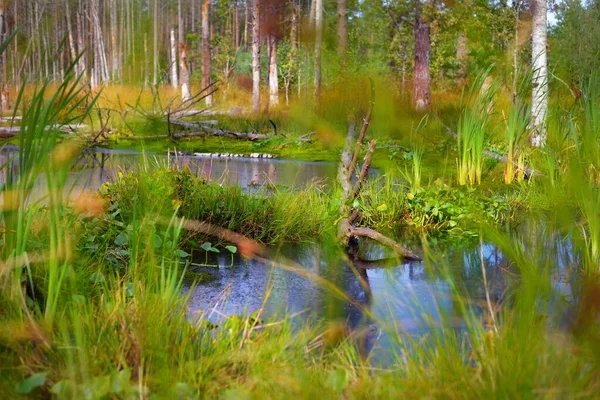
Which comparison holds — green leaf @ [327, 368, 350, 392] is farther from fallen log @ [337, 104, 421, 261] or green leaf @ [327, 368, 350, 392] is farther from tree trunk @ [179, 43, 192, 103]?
tree trunk @ [179, 43, 192, 103]

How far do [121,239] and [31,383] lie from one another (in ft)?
6.49

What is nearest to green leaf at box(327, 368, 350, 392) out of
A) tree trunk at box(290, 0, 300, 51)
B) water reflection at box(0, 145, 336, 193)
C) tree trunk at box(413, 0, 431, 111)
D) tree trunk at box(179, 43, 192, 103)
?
tree trunk at box(290, 0, 300, 51)

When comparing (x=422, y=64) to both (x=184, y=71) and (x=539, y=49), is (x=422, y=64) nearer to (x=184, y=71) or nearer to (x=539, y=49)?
(x=539, y=49)

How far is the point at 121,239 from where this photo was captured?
3.87 meters

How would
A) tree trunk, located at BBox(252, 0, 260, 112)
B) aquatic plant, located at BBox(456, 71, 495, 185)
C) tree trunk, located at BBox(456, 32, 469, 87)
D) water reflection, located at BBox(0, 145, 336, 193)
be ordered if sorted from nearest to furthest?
aquatic plant, located at BBox(456, 71, 495, 185)
water reflection, located at BBox(0, 145, 336, 193)
tree trunk, located at BBox(456, 32, 469, 87)
tree trunk, located at BBox(252, 0, 260, 112)

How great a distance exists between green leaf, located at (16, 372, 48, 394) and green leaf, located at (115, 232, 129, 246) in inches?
74.9

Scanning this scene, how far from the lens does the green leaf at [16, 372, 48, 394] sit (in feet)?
6.29

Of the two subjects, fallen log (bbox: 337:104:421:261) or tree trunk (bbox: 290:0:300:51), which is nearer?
fallen log (bbox: 337:104:421:261)

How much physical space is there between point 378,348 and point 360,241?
2271mm

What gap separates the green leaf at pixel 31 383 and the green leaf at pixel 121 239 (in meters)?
1.90

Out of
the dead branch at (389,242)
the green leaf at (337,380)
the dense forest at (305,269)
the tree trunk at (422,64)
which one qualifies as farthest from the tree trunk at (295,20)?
the green leaf at (337,380)

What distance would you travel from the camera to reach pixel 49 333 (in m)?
2.27

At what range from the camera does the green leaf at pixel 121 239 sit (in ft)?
12.6

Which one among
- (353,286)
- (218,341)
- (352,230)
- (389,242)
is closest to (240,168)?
(352,230)
